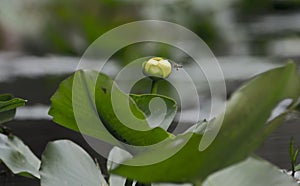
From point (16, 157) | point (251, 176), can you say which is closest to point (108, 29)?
point (16, 157)

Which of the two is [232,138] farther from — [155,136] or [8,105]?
[8,105]

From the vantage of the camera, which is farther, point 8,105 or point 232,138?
point 8,105

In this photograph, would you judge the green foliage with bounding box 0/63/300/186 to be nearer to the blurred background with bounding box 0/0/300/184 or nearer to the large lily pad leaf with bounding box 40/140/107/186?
the large lily pad leaf with bounding box 40/140/107/186

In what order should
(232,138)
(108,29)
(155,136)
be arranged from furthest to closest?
(108,29)
(155,136)
(232,138)

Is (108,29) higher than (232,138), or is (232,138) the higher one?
(232,138)

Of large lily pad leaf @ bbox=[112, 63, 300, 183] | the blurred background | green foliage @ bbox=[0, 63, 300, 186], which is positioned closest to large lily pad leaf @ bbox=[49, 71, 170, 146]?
green foliage @ bbox=[0, 63, 300, 186]

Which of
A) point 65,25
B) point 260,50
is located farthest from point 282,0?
point 65,25

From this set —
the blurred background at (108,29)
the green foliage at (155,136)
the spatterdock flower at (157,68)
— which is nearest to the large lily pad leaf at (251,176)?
the green foliage at (155,136)

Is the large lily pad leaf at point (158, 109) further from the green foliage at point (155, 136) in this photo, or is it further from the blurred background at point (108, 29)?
the blurred background at point (108, 29)
